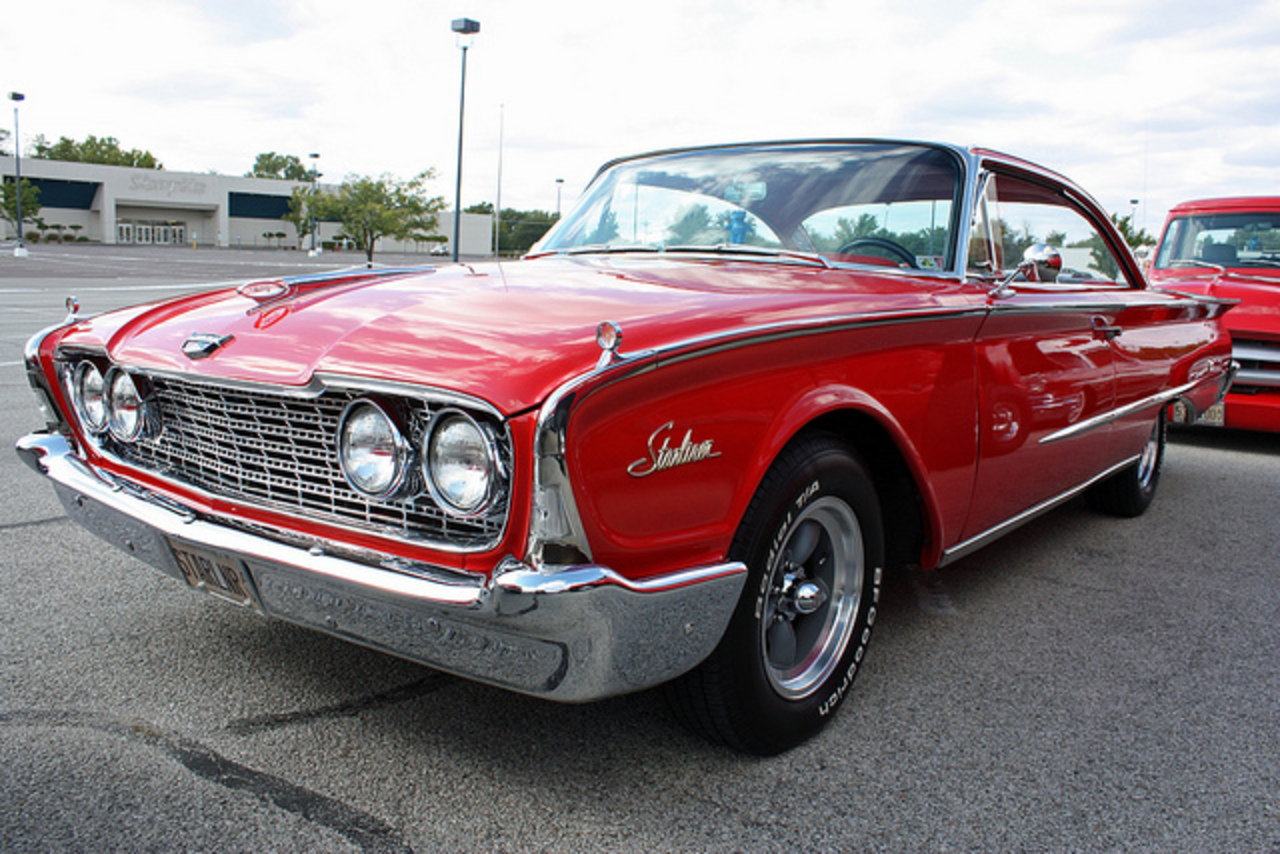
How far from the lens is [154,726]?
2281 millimetres

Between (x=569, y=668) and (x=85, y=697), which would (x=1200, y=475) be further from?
(x=85, y=697)

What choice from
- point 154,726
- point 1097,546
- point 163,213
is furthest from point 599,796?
point 163,213

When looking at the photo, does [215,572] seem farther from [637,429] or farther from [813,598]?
[813,598]

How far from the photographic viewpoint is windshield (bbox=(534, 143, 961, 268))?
9.77ft

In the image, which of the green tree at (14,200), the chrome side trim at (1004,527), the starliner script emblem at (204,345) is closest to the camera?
the starliner script emblem at (204,345)

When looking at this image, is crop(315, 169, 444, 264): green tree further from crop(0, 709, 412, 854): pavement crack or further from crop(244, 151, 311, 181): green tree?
crop(244, 151, 311, 181): green tree

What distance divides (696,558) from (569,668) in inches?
12.6

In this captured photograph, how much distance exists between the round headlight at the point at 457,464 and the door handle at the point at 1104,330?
8.06 feet

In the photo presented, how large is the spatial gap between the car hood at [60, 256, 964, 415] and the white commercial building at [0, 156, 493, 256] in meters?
64.5

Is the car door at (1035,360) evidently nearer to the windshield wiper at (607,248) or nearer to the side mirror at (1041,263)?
the side mirror at (1041,263)

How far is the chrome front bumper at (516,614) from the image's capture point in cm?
172

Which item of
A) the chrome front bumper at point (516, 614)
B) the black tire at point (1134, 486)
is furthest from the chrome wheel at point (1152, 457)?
the chrome front bumper at point (516, 614)

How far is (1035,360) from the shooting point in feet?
9.89

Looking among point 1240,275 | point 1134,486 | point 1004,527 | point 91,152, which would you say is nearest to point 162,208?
point 91,152
